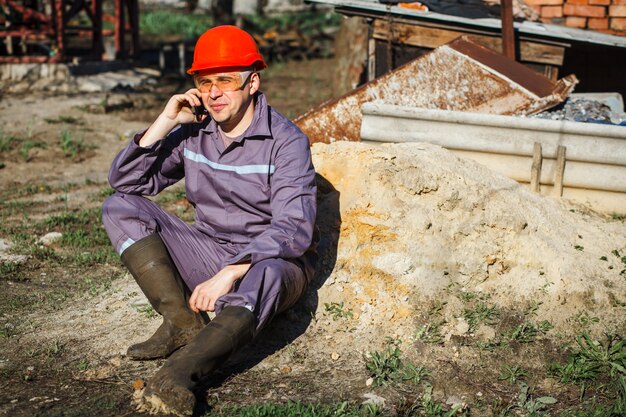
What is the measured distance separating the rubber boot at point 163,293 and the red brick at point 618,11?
6.64m

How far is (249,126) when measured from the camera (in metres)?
3.88

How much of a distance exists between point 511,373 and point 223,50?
2.14 m

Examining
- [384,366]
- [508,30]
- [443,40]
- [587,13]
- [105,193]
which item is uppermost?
[587,13]

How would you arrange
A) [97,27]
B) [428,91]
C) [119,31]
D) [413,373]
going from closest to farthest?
[413,373] → [428,91] → [97,27] → [119,31]

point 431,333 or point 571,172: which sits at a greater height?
point 571,172

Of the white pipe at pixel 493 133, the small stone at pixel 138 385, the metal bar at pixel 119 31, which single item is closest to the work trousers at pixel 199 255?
the small stone at pixel 138 385

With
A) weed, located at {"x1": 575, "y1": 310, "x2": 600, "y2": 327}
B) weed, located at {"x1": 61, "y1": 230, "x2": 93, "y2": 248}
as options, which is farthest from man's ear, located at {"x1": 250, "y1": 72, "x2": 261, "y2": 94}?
weed, located at {"x1": 61, "y1": 230, "x2": 93, "y2": 248}

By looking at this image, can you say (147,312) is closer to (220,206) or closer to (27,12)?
(220,206)

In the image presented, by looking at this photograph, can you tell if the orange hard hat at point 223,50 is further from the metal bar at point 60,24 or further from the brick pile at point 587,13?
the metal bar at point 60,24

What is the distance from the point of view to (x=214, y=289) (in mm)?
3523

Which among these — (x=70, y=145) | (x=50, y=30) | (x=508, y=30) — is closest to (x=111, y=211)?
(x=508, y=30)

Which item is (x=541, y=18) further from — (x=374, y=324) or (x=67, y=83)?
(x=67, y=83)

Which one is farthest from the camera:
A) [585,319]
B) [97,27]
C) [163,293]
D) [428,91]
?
[97,27]

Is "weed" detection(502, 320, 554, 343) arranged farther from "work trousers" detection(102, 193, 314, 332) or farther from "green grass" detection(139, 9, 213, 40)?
"green grass" detection(139, 9, 213, 40)
